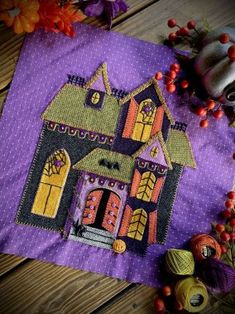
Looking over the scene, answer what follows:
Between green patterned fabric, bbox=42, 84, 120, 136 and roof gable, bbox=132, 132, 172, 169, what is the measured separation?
70 millimetres

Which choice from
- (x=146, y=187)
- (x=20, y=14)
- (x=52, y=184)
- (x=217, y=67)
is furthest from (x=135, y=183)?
(x=20, y=14)

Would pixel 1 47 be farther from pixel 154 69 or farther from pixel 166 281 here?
pixel 166 281

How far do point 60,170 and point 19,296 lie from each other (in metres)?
0.24

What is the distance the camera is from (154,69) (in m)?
0.87

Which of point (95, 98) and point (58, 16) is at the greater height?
point (58, 16)

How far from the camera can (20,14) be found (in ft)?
2.59

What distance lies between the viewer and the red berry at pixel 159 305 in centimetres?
81

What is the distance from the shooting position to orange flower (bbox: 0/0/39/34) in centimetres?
78

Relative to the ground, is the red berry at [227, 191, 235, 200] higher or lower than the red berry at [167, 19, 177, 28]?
lower

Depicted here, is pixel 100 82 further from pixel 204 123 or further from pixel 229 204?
pixel 229 204

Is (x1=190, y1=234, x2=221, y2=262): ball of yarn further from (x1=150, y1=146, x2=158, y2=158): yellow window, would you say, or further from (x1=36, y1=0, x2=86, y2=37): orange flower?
(x1=36, y1=0, x2=86, y2=37): orange flower

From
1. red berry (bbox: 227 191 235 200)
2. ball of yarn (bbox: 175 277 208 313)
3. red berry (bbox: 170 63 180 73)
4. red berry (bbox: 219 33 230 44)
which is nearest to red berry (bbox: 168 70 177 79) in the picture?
red berry (bbox: 170 63 180 73)

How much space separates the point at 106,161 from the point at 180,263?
9.1 inches

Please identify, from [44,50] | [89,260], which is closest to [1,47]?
[44,50]
